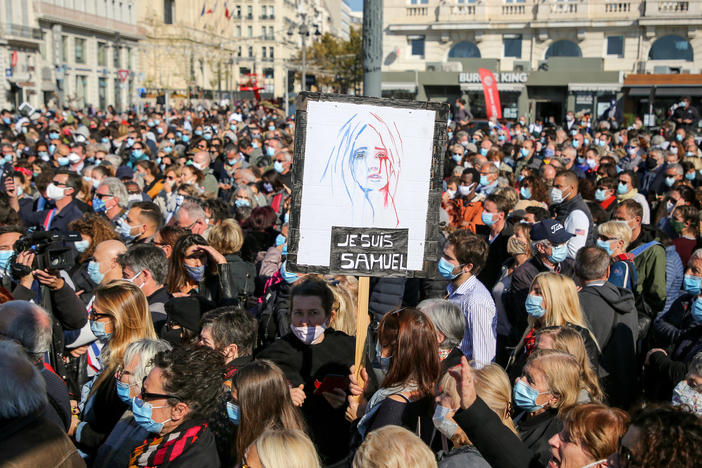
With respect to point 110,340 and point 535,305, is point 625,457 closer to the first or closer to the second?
point 535,305

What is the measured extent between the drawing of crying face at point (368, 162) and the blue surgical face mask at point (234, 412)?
4.03 feet

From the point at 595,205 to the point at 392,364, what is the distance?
516 centimetres

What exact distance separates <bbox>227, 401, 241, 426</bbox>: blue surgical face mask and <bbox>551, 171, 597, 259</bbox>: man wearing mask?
13.9 ft

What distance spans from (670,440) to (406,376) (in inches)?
49.6

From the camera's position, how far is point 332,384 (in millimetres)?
3939

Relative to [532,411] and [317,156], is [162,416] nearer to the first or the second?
[317,156]

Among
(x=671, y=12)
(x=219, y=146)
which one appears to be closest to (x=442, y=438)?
(x=219, y=146)

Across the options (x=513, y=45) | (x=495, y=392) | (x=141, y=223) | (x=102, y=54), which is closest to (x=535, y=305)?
(x=495, y=392)

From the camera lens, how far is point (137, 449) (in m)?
3.16

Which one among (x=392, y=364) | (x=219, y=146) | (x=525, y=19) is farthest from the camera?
(x=525, y=19)

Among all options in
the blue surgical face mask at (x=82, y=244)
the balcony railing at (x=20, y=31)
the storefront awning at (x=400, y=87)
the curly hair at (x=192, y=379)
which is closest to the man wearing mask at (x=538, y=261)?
the curly hair at (x=192, y=379)

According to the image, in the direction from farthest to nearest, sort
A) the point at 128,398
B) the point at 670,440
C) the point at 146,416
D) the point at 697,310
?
the point at 697,310 < the point at 128,398 < the point at 146,416 < the point at 670,440

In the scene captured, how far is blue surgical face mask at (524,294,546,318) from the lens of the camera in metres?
4.56

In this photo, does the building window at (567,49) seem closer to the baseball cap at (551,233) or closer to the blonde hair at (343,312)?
the baseball cap at (551,233)
